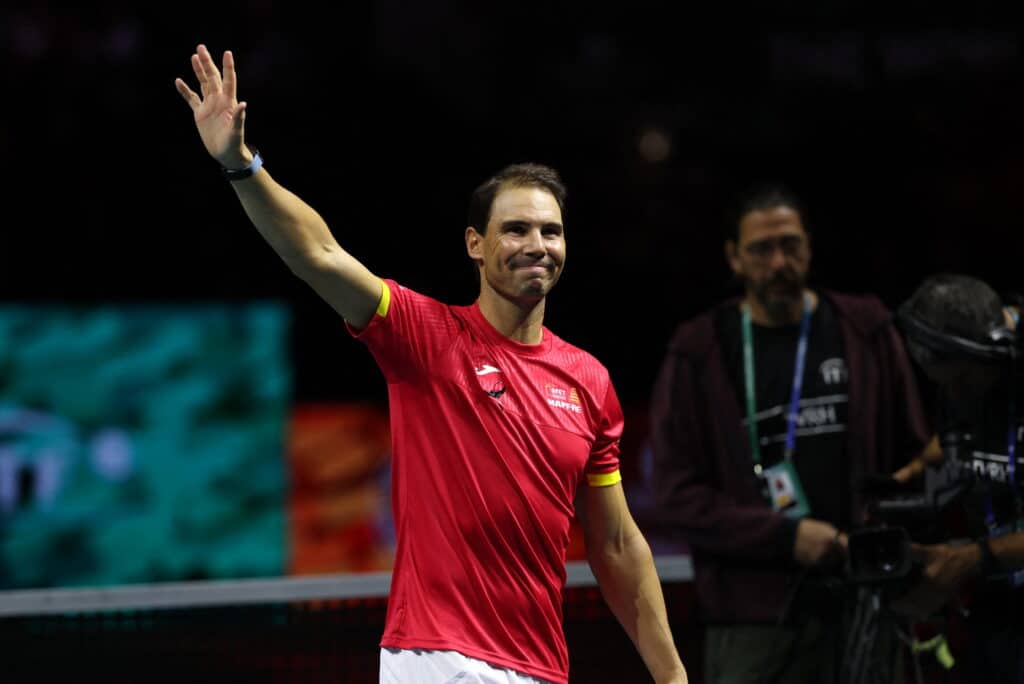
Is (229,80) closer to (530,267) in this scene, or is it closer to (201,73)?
(201,73)

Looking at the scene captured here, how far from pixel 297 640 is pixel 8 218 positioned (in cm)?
626

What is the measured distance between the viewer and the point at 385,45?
10.3 meters

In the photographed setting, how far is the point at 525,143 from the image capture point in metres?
9.99

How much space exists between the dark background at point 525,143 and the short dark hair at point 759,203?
4.94 metres

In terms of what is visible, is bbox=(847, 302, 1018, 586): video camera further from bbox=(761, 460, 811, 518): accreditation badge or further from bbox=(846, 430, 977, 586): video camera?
bbox=(761, 460, 811, 518): accreditation badge

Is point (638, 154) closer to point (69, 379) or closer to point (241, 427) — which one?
point (241, 427)

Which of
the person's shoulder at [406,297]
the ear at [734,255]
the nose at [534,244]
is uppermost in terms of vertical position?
the ear at [734,255]

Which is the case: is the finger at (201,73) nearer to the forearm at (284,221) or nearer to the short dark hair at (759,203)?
the forearm at (284,221)

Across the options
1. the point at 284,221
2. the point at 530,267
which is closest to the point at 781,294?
the point at 530,267

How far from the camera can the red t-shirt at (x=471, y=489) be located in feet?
9.02

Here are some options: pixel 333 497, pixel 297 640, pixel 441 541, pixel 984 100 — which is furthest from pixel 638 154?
pixel 441 541

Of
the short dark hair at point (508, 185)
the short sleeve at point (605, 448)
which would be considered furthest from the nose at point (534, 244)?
the short sleeve at point (605, 448)

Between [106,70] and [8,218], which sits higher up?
[106,70]

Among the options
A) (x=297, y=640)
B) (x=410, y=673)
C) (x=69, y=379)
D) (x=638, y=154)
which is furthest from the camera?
(x=638, y=154)
